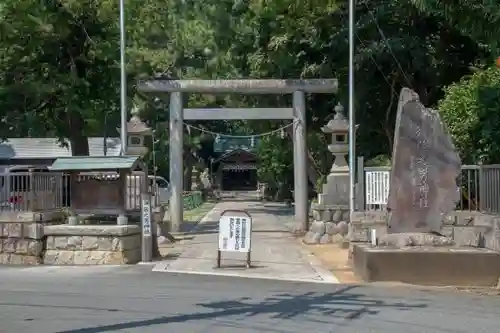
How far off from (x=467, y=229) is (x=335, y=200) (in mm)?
8436

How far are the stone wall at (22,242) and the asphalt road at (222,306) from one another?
2.42 metres

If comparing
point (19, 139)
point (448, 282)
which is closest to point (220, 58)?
point (19, 139)

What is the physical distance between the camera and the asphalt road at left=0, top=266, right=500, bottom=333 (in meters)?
9.68

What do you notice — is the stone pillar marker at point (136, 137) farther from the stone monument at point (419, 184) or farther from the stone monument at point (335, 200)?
the stone monument at point (419, 184)

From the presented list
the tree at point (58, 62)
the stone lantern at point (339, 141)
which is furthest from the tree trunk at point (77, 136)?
the stone lantern at point (339, 141)

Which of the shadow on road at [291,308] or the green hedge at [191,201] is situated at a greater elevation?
the green hedge at [191,201]

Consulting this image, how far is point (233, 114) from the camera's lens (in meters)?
27.5

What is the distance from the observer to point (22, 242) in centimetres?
1731

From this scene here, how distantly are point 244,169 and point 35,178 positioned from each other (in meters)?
64.8

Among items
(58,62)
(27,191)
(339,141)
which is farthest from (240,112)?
(27,191)

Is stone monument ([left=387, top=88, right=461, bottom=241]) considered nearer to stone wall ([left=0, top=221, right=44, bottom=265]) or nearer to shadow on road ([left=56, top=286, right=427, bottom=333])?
shadow on road ([left=56, top=286, right=427, bottom=333])

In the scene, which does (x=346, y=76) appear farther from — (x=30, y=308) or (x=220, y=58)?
(x=30, y=308)

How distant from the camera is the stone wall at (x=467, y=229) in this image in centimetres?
1542

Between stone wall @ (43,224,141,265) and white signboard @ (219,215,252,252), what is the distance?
2.31 meters
